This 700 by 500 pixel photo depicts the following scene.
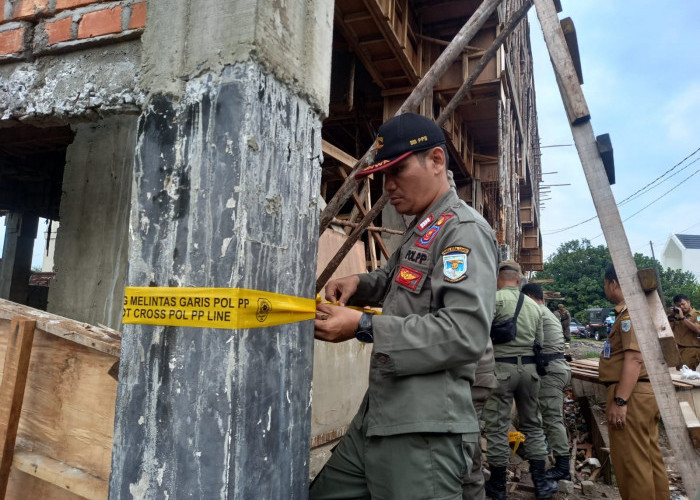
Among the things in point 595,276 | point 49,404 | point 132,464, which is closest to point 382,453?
point 132,464

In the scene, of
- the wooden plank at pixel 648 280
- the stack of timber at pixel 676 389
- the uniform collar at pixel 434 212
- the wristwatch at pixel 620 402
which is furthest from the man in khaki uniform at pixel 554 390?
the uniform collar at pixel 434 212

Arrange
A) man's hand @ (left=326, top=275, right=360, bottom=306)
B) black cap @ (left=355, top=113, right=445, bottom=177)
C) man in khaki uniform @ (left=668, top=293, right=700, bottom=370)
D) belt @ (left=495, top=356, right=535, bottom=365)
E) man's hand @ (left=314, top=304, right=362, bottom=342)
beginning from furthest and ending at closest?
man in khaki uniform @ (left=668, top=293, right=700, bottom=370)
belt @ (left=495, top=356, right=535, bottom=365)
man's hand @ (left=326, top=275, right=360, bottom=306)
black cap @ (left=355, top=113, right=445, bottom=177)
man's hand @ (left=314, top=304, right=362, bottom=342)

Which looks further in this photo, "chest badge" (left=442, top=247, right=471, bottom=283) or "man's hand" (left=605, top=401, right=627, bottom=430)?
"man's hand" (left=605, top=401, right=627, bottom=430)

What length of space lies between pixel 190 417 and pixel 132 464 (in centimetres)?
26

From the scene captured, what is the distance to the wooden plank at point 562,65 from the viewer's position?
7.91ft

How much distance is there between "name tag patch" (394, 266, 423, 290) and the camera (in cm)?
165

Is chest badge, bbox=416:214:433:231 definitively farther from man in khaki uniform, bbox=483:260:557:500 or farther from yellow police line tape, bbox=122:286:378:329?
man in khaki uniform, bbox=483:260:557:500

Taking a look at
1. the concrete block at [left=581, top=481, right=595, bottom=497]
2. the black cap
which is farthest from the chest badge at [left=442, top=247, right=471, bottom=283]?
the concrete block at [left=581, top=481, right=595, bottom=497]

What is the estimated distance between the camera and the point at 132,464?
4.74 ft

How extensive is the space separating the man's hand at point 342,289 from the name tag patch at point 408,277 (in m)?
0.30

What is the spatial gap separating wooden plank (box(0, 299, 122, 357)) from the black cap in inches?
41.0

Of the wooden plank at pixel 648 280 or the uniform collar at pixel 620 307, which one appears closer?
the wooden plank at pixel 648 280

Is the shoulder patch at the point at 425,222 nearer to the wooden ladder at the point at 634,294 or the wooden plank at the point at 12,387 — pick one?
the wooden ladder at the point at 634,294

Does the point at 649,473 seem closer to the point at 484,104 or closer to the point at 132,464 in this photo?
the point at 132,464
